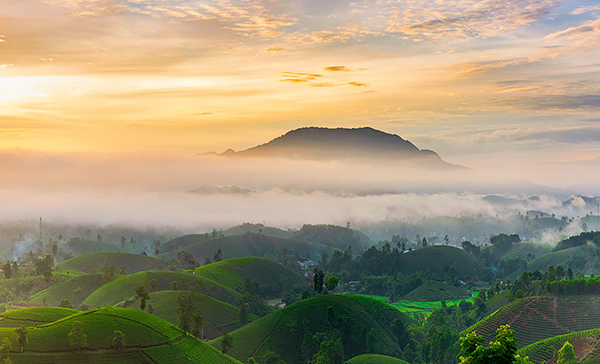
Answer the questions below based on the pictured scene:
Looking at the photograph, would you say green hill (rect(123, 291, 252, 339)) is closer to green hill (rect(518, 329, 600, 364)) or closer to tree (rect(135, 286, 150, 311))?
Result: tree (rect(135, 286, 150, 311))

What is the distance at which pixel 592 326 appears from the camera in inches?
4983

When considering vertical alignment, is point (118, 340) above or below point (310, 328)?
above

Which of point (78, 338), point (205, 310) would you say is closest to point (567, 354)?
point (78, 338)

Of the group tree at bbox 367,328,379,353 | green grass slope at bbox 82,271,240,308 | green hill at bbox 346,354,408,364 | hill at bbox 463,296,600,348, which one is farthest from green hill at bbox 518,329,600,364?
green grass slope at bbox 82,271,240,308

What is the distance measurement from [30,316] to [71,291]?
74741 mm

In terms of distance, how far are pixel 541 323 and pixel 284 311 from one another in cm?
5883

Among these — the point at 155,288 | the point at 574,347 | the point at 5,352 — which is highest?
the point at 5,352

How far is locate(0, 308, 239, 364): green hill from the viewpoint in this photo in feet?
302

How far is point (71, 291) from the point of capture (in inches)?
7456

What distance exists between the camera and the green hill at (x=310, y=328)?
407 feet

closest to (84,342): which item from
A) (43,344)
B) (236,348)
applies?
(43,344)

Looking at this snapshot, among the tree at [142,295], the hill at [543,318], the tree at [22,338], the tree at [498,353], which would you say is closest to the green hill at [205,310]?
the tree at [142,295]

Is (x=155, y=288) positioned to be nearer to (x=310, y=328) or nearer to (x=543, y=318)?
(x=310, y=328)

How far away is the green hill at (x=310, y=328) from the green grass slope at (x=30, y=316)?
33.8 metres
